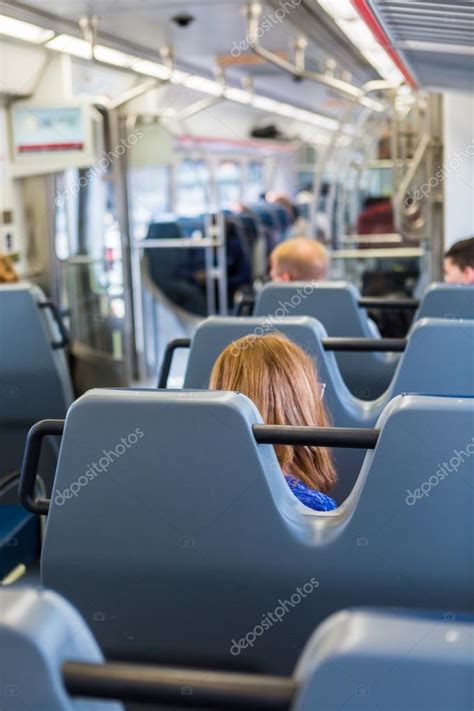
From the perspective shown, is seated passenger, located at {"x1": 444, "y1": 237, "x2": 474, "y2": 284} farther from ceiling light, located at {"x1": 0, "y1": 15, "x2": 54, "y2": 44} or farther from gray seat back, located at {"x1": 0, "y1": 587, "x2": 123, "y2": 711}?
gray seat back, located at {"x1": 0, "y1": 587, "x2": 123, "y2": 711}

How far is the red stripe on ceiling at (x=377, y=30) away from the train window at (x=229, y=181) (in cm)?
843

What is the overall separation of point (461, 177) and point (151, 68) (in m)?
2.41

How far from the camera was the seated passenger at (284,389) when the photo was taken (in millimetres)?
2064

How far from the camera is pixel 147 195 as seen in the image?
7.89 meters

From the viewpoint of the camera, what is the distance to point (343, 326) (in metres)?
3.67

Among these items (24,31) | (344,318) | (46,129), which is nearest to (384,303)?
(344,318)

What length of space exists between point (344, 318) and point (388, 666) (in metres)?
2.86

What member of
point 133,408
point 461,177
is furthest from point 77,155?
point 133,408

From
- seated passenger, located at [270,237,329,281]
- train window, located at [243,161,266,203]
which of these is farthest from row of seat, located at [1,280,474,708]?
train window, located at [243,161,266,203]

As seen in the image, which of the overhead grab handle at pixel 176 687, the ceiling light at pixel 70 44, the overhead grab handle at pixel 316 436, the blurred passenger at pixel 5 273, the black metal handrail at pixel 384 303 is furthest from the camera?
the ceiling light at pixel 70 44

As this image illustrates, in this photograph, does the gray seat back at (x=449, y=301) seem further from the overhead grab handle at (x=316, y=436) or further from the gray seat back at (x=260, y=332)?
the overhead grab handle at (x=316, y=436)
